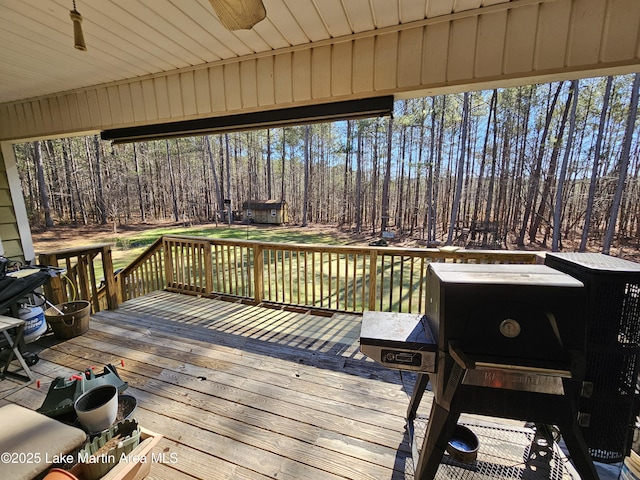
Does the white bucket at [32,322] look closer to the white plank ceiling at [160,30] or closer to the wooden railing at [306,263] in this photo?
the wooden railing at [306,263]

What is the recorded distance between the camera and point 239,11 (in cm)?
113

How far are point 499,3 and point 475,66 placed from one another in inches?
13.5

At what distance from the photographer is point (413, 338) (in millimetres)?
1138

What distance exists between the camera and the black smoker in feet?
3.27

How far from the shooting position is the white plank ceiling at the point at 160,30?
174 centimetres

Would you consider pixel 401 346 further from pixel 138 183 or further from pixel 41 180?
pixel 138 183

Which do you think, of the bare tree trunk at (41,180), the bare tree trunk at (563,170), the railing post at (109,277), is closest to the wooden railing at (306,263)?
the railing post at (109,277)

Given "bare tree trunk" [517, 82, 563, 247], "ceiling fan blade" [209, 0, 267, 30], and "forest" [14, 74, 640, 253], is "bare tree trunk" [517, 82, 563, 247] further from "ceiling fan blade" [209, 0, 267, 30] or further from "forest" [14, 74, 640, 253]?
"ceiling fan blade" [209, 0, 267, 30]

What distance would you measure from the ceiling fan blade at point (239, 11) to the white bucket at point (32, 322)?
3214 mm

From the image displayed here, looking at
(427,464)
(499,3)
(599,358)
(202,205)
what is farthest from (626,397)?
(202,205)

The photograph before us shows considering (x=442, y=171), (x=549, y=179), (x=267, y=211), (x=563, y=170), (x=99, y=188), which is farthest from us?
(x=267, y=211)

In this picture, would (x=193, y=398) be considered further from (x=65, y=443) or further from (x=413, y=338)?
(x=413, y=338)

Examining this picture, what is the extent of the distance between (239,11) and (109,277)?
12.4 feet

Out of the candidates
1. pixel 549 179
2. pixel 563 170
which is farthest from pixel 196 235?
pixel 549 179
